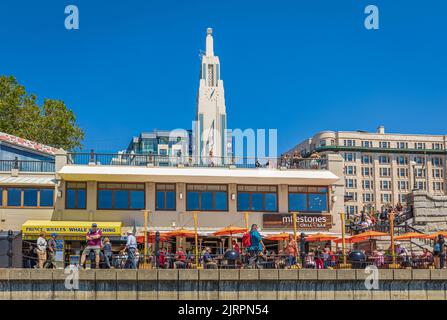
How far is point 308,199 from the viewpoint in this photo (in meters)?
40.8

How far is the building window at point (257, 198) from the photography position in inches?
1578

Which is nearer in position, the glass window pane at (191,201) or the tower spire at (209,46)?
the glass window pane at (191,201)

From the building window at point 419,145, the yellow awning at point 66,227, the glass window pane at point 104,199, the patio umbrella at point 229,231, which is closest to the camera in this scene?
the patio umbrella at point 229,231

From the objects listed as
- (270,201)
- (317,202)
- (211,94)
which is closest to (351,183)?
(211,94)

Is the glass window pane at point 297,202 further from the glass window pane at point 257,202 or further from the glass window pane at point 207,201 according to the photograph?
the glass window pane at point 207,201

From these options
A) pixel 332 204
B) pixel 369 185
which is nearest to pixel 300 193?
pixel 332 204

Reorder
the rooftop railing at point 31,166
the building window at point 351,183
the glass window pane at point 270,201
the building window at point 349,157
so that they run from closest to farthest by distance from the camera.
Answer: the glass window pane at point 270,201 → the rooftop railing at point 31,166 → the building window at point 349,157 → the building window at point 351,183

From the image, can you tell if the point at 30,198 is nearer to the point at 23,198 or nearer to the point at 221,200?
the point at 23,198

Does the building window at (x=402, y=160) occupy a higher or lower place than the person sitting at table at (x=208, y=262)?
higher

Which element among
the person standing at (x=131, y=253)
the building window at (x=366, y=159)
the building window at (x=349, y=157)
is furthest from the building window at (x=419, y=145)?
the person standing at (x=131, y=253)

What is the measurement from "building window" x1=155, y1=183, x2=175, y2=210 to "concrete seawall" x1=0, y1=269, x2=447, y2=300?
55.9ft

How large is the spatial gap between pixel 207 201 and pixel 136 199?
11.9 feet

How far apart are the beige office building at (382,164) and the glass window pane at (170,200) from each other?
104 meters

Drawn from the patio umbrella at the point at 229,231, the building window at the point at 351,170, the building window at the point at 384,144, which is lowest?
the patio umbrella at the point at 229,231
